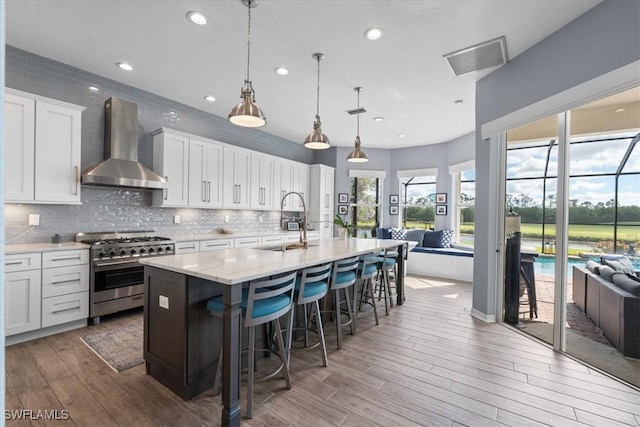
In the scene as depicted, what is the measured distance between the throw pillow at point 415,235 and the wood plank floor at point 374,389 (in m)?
3.70

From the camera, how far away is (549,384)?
7.39ft

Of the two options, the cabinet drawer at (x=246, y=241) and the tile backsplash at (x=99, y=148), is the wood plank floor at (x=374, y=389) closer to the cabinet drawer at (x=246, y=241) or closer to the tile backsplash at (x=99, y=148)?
the tile backsplash at (x=99, y=148)

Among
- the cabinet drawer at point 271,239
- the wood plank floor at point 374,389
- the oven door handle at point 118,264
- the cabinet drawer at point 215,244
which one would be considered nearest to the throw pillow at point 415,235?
the cabinet drawer at point 271,239

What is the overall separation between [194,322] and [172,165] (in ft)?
9.69

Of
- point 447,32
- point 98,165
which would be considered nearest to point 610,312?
point 447,32

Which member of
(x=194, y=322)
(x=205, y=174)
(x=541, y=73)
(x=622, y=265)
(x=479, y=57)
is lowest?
(x=194, y=322)

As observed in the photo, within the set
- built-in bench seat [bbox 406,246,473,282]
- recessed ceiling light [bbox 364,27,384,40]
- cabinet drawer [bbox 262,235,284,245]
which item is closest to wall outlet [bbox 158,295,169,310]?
recessed ceiling light [bbox 364,27,384,40]

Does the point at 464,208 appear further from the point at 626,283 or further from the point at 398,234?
the point at 626,283

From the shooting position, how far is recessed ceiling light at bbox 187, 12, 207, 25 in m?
2.52

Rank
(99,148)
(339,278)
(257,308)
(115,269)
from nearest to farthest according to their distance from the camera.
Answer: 1. (257,308)
2. (339,278)
3. (115,269)
4. (99,148)

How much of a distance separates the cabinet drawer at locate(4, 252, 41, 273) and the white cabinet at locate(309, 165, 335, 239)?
469cm

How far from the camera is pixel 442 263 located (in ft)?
19.5

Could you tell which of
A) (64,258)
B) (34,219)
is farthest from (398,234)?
(34,219)

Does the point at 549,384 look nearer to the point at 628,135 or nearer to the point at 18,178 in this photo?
the point at 628,135
